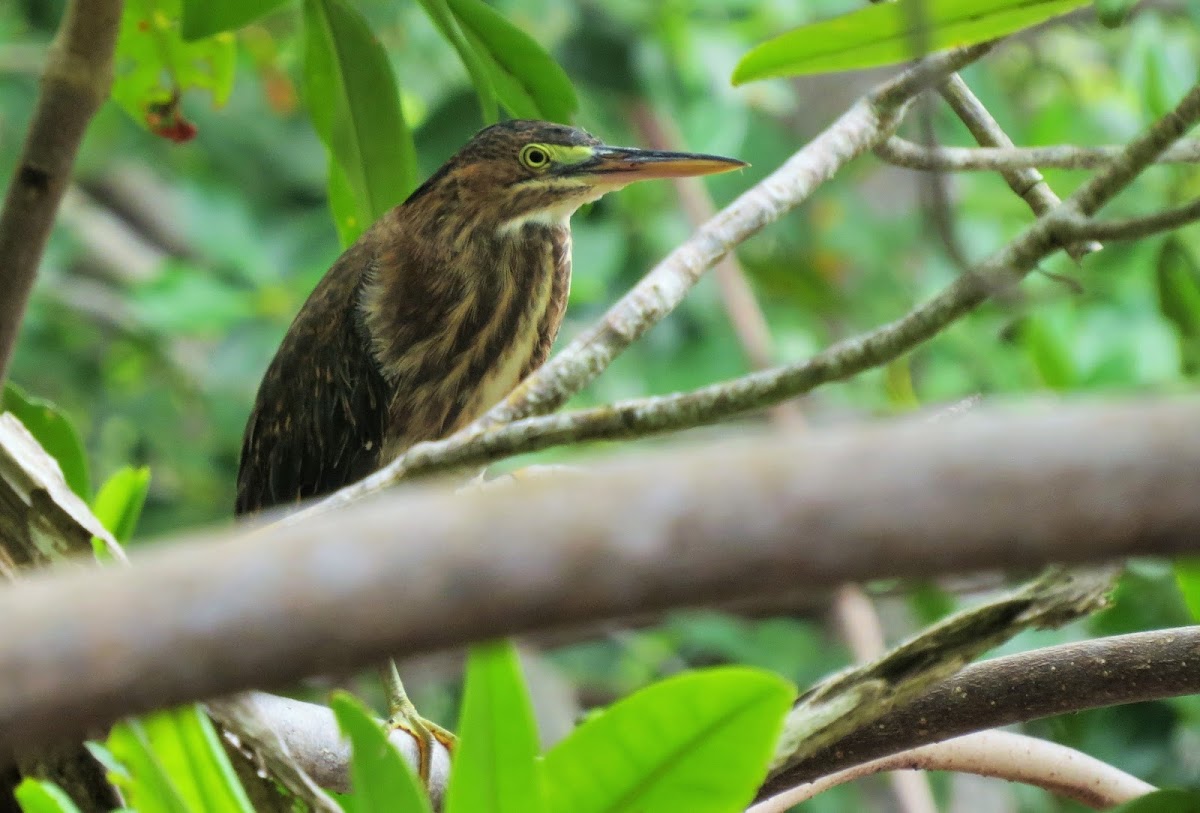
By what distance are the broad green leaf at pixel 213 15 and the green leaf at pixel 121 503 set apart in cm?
50

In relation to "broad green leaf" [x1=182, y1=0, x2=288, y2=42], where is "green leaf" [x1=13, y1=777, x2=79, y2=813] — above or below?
below

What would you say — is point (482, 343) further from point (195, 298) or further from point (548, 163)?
point (195, 298)

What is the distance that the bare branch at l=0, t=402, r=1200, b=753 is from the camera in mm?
424

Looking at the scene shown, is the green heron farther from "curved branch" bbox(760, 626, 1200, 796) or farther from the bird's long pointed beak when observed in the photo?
"curved branch" bbox(760, 626, 1200, 796)

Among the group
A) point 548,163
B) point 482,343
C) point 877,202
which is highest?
point 877,202

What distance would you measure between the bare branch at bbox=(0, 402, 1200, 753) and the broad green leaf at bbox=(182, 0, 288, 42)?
1.12 meters

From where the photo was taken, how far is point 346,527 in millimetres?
460

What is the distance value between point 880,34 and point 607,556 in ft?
2.83

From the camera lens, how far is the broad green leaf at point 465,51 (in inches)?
58.1

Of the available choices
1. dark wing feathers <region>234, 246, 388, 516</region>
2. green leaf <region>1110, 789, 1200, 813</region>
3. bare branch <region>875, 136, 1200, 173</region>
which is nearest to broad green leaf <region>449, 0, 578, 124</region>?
bare branch <region>875, 136, 1200, 173</region>

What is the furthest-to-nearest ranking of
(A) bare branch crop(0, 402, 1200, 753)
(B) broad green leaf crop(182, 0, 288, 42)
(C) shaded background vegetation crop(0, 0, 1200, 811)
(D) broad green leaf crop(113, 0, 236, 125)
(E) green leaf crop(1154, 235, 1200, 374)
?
1. (C) shaded background vegetation crop(0, 0, 1200, 811)
2. (E) green leaf crop(1154, 235, 1200, 374)
3. (D) broad green leaf crop(113, 0, 236, 125)
4. (B) broad green leaf crop(182, 0, 288, 42)
5. (A) bare branch crop(0, 402, 1200, 753)

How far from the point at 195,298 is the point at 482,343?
1.69 metres

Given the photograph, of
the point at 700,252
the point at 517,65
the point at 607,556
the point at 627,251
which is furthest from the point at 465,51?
the point at 627,251

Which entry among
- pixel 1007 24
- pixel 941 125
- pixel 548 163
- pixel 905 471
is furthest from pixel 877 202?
pixel 905 471
